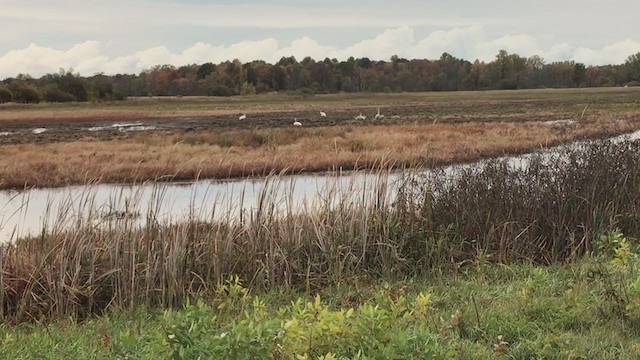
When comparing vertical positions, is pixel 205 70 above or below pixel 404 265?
above

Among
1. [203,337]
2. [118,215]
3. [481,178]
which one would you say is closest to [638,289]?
[203,337]

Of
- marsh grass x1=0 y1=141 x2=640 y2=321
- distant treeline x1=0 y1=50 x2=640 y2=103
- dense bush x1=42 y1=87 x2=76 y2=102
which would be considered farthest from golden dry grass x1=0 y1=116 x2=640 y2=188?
distant treeline x1=0 y1=50 x2=640 y2=103

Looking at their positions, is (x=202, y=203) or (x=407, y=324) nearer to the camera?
(x=407, y=324)

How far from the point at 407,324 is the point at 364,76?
144595 mm

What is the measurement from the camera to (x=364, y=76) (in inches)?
5782

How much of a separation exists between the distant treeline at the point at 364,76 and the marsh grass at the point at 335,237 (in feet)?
376

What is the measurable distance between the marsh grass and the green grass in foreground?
0.44m

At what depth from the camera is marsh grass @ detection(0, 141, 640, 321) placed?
7.25 meters

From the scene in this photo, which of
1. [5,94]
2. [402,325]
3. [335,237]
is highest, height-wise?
[5,94]

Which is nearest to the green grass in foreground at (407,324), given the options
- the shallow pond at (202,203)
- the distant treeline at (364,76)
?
the shallow pond at (202,203)

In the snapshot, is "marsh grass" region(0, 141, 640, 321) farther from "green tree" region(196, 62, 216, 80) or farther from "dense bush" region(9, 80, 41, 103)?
"green tree" region(196, 62, 216, 80)

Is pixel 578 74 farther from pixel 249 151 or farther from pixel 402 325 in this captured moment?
pixel 402 325

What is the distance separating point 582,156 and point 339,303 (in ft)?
15.9

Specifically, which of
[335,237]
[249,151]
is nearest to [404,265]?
[335,237]
